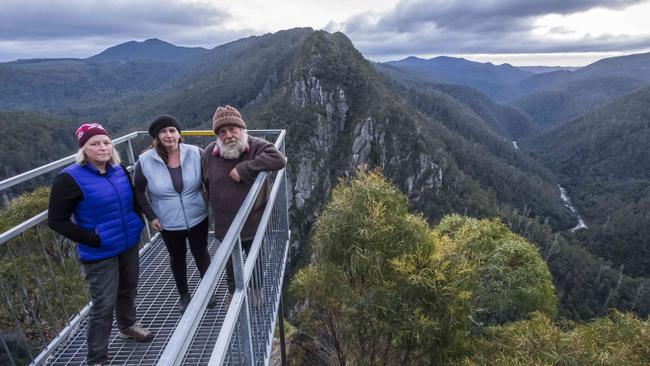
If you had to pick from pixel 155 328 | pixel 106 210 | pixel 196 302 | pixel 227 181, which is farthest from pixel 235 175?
pixel 155 328

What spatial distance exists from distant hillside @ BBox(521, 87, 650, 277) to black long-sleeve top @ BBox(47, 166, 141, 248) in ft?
367

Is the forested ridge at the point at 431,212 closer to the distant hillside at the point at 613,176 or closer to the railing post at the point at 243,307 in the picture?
the distant hillside at the point at 613,176

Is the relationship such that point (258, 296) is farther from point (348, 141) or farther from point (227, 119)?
point (348, 141)

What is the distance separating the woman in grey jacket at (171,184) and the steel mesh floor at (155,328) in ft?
3.30

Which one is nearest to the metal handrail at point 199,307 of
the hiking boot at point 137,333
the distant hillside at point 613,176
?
the hiking boot at point 137,333

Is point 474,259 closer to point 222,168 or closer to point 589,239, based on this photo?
point 222,168

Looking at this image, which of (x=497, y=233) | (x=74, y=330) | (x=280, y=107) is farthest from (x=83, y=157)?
(x=280, y=107)

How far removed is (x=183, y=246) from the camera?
Result: 3.88 m

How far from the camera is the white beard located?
138 inches

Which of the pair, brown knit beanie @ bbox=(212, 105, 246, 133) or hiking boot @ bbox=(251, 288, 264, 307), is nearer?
hiking boot @ bbox=(251, 288, 264, 307)

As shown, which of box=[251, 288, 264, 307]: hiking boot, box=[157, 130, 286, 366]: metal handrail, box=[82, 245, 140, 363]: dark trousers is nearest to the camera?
box=[157, 130, 286, 366]: metal handrail

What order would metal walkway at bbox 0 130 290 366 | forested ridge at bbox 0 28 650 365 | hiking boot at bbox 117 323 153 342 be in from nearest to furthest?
metal walkway at bbox 0 130 290 366, hiking boot at bbox 117 323 153 342, forested ridge at bbox 0 28 650 365

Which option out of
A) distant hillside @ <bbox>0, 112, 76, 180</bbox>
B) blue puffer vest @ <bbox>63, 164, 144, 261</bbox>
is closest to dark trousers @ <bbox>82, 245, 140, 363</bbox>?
blue puffer vest @ <bbox>63, 164, 144, 261</bbox>

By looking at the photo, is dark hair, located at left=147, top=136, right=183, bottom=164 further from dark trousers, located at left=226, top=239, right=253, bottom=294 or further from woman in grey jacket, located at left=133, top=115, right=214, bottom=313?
dark trousers, located at left=226, top=239, right=253, bottom=294
